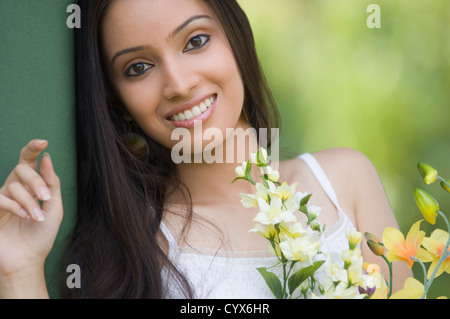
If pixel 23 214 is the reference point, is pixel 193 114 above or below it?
above

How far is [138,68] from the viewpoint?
62.2 inches

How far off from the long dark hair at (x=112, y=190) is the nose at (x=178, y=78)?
0.67ft

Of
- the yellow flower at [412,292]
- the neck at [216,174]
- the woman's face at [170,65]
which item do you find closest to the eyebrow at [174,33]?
the woman's face at [170,65]

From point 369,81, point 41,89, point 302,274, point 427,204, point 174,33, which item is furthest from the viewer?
point 369,81

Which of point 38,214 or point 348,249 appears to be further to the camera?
point 38,214

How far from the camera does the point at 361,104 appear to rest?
285 centimetres

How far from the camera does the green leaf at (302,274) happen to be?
3.63 feet

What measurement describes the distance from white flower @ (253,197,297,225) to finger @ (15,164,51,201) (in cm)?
45

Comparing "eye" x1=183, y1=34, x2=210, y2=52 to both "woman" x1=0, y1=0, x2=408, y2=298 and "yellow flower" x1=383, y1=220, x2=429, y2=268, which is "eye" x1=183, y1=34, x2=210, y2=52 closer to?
"woman" x1=0, y1=0, x2=408, y2=298

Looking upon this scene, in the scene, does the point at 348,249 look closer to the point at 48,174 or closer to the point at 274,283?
the point at 274,283

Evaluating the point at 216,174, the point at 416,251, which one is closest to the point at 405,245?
the point at 416,251

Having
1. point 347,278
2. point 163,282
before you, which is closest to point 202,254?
point 163,282

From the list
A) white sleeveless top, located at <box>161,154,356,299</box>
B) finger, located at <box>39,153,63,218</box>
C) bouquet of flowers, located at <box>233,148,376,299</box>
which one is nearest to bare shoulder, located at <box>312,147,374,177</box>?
white sleeveless top, located at <box>161,154,356,299</box>

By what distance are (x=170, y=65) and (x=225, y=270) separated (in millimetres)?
550
